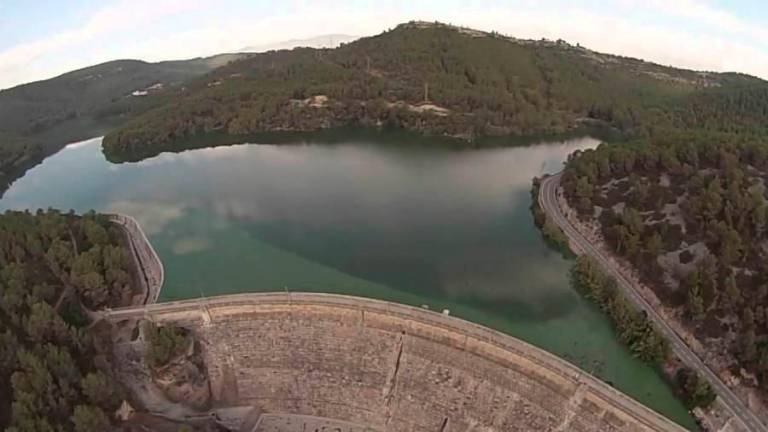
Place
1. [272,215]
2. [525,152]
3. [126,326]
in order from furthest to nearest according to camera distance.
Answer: [525,152] → [272,215] → [126,326]

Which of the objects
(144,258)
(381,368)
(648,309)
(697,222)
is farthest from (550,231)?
(144,258)

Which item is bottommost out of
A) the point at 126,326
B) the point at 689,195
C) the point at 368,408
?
the point at 368,408

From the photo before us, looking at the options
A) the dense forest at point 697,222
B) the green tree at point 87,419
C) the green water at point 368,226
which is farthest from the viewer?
the green water at point 368,226

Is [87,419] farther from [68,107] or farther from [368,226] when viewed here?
[68,107]

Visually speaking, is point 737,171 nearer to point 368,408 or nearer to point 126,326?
point 368,408

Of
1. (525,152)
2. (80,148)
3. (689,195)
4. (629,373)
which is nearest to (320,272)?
(629,373)

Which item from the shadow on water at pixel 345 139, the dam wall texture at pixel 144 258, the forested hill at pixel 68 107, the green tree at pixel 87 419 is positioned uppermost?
the forested hill at pixel 68 107

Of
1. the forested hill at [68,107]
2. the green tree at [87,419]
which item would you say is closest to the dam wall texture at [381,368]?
the green tree at [87,419]

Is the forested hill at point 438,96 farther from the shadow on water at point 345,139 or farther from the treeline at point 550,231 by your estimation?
the treeline at point 550,231

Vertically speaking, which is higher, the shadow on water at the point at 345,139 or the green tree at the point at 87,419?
the shadow on water at the point at 345,139
